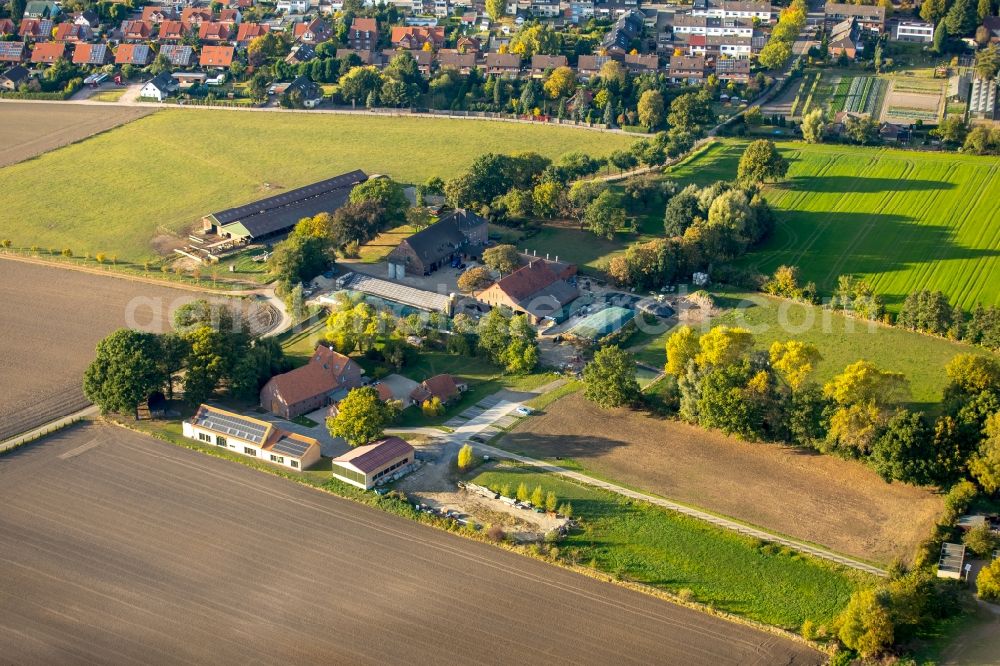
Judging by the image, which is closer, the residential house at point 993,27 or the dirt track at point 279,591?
the dirt track at point 279,591

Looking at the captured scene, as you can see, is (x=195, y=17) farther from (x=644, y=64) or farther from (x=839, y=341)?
(x=839, y=341)

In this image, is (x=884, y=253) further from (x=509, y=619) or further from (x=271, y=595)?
(x=271, y=595)

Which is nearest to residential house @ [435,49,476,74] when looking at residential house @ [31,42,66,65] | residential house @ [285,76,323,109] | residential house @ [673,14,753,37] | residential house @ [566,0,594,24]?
residential house @ [285,76,323,109]

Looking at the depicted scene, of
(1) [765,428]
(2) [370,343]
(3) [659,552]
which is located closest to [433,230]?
(2) [370,343]

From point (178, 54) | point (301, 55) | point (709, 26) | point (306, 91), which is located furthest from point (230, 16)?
point (709, 26)

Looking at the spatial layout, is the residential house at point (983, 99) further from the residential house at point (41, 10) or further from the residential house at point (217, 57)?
the residential house at point (41, 10)

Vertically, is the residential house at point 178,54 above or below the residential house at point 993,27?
below

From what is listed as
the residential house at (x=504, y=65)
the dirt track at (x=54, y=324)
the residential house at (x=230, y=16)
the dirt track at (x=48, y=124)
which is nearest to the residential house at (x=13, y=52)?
the dirt track at (x=48, y=124)
